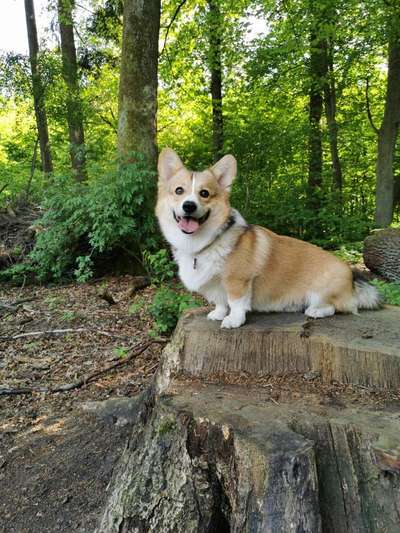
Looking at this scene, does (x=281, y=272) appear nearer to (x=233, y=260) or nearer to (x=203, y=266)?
(x=233, y=260)

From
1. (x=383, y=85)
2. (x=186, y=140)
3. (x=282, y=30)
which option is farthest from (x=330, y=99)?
(x=186, y=140)

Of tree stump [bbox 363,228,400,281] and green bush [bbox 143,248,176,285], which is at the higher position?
green bush [bbox 143,248,176,285]

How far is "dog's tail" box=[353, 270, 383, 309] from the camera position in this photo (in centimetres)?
295

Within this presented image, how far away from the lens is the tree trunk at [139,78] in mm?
6629

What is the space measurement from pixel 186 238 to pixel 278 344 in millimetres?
919

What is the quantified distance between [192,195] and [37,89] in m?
9.44

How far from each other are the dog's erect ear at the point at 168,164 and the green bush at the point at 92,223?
3169 mm

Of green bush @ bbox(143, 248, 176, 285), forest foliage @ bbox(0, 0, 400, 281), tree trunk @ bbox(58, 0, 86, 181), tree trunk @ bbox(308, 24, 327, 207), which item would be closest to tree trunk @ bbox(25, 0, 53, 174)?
forest foliage @ bbox(0, 0, 400, 281)

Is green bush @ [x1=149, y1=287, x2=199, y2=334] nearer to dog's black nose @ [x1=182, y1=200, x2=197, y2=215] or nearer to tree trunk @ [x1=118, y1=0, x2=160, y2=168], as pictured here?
dog's black nose @ [x1=182, y1=200, x2=197, y2=215]

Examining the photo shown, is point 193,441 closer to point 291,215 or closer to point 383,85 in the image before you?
point 291,215

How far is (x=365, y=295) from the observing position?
2957 mm

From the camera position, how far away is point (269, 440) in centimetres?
163

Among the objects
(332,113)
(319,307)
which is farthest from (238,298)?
(332,113)

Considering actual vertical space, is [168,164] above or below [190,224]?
above
